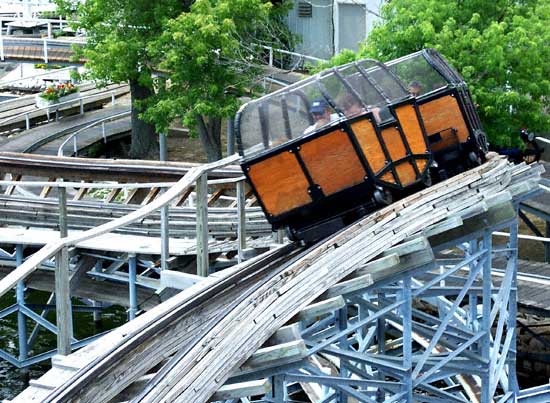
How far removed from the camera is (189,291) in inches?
509

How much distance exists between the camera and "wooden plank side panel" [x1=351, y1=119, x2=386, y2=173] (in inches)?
579

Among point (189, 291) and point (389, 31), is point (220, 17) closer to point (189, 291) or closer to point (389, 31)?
point (389, 31)

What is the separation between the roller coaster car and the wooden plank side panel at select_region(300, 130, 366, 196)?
0.01 m

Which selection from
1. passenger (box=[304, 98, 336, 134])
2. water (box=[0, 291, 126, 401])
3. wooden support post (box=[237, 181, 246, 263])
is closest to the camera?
passenger (box=[304, 98, 336, 134])

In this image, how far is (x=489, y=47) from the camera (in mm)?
25234

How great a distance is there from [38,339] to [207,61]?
7483 mm

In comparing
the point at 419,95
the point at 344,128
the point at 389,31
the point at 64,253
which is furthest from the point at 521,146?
the point at 64,253

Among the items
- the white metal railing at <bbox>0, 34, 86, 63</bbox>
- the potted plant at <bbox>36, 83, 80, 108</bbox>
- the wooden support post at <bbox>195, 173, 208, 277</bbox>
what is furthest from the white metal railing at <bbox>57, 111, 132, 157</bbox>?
the wooden support post at <bbox>195, 173, 208, 277</bbox>

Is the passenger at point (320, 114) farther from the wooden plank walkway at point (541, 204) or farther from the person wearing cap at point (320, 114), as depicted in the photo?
the wooden plank walkway at point (541, 204)

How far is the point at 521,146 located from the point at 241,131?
13381 mm

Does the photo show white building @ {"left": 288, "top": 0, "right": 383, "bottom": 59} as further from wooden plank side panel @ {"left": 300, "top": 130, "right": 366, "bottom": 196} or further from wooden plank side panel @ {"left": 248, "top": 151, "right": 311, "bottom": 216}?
wooden plank side panel @ {"left": 248, "top": 151, "right": 311, "bottom": 216}

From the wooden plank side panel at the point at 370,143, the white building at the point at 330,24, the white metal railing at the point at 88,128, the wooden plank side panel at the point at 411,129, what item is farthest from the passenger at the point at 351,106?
the white building at the point at 330,24

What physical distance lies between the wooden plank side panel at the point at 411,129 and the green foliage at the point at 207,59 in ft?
43.0

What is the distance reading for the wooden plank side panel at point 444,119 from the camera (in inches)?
635
